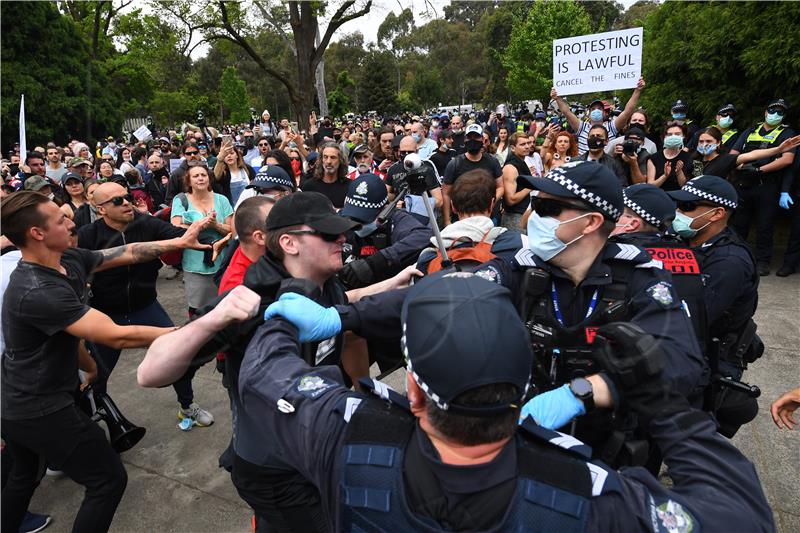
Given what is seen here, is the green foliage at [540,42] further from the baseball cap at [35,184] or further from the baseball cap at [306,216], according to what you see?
the baseball cap at [306,216]

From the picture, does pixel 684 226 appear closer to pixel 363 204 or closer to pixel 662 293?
pixel 662 293

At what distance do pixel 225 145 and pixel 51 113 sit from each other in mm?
21549

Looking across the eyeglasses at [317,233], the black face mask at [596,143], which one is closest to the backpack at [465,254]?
the eyeglasses at [317,233]

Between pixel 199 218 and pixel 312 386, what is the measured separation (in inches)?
150

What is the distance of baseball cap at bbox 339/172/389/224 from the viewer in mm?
3592

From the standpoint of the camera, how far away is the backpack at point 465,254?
2617 mm

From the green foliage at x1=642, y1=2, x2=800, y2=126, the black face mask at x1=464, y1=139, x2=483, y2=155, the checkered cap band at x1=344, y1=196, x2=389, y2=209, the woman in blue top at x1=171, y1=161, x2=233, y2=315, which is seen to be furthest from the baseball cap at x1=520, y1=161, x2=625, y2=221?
the green foliage at x1=642, y1=2, x2=800, y2=126

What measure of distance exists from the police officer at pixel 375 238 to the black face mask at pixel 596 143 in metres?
3.59

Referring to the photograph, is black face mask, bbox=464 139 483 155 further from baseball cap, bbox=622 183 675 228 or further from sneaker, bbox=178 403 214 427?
sneaker, bbox=178 403 214 427

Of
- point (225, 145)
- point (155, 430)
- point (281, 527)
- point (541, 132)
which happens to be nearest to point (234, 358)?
point (281, 527)

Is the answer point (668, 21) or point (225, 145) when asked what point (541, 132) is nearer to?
point (668, 21)

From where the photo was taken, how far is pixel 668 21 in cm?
859

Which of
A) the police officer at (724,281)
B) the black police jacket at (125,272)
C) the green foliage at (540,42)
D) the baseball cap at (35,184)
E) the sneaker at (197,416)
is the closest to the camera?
the police officer at (724,281)

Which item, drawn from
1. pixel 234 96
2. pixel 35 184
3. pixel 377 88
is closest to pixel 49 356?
pixel 35 184
